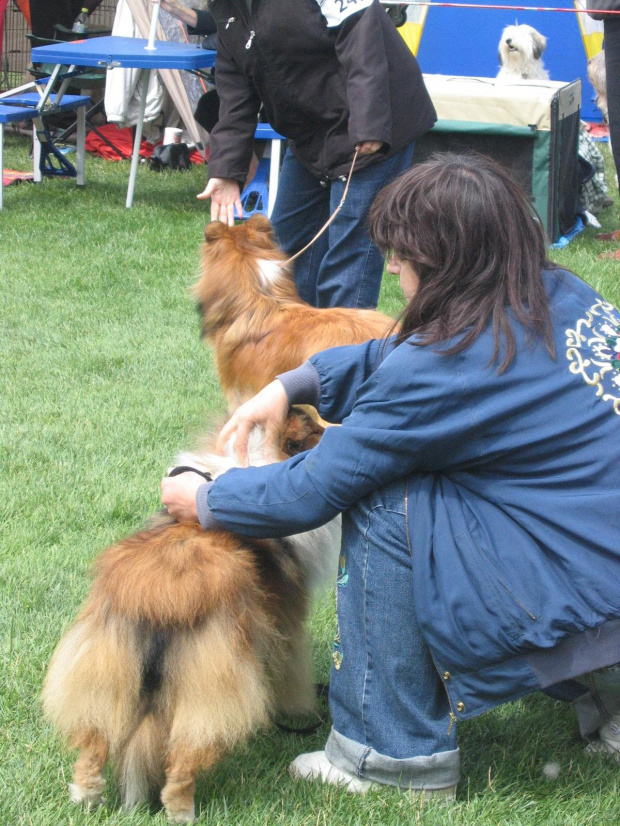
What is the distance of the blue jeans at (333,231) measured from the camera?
148 inches

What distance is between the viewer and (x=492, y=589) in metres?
1.87

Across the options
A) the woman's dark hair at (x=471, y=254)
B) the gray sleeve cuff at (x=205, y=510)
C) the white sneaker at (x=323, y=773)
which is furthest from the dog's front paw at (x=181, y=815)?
the woman's dark hair at (x=471, y=254)

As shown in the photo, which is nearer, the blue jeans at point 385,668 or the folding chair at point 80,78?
the blue jeans at point 385,668

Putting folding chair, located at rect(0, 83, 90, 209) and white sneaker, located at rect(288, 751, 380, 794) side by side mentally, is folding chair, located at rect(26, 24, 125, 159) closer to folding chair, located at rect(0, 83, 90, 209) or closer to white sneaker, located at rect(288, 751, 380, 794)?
folding chair, located at rect(0, 83, 90, 209)

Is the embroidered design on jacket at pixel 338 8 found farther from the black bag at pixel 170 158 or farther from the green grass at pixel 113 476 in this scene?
the black bag at pixel 170 158

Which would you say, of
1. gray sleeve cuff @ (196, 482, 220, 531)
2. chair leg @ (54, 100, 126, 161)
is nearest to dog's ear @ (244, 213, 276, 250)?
gray sleeve cuff @ (196, 482, 220, 531)

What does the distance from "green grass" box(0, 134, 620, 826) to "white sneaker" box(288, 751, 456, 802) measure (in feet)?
0.10

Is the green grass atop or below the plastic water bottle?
atop

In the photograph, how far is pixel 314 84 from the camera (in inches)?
147

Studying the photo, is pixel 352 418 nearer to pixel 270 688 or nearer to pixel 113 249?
pixel 270 688

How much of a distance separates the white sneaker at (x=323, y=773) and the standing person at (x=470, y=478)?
162 mm

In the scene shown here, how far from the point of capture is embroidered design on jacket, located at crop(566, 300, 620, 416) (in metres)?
1.90

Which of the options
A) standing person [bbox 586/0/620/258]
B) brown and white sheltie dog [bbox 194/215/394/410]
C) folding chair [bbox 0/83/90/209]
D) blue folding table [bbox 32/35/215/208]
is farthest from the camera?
folding chair [bbox 0/83/90/209]

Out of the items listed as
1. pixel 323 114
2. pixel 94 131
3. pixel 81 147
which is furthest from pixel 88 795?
pixel 94 131
